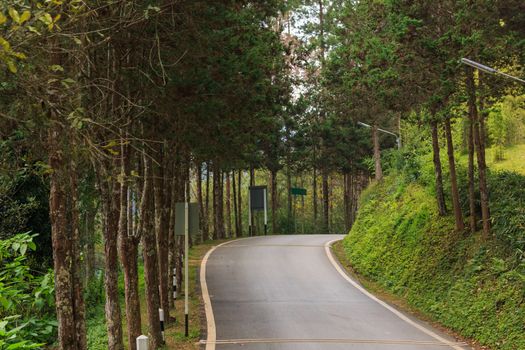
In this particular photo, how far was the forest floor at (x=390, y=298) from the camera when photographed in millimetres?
14161

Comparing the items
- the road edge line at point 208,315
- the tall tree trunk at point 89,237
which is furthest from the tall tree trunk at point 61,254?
the tall tree trunk at point 89,237

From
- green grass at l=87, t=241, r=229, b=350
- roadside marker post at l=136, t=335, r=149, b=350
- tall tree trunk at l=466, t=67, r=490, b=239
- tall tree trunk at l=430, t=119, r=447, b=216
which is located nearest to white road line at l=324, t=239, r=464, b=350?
tall tree trunk at l=466, t=67, r=490, b=239

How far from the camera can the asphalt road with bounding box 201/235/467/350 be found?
43.2 ft

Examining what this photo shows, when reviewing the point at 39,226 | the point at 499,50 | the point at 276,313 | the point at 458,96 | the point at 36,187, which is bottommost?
the point at 276,313

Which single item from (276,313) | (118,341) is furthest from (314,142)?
(118,341)

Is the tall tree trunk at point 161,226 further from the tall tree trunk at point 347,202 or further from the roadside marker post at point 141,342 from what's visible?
the tall tree trunk at point 347,202

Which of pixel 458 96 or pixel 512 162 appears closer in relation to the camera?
pixel 458 96

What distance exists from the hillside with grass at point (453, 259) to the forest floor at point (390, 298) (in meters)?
0.13

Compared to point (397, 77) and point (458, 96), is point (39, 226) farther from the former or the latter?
point (458, 96)

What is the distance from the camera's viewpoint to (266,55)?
1677 centimetres

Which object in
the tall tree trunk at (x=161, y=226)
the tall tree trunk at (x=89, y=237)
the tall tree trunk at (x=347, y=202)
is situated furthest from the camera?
the tall tree trunk at (x=347, y=202)

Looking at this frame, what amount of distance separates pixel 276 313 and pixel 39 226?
8.04 metres

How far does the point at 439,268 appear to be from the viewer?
17.6m

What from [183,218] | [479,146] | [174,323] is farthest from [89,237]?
[479,146]
